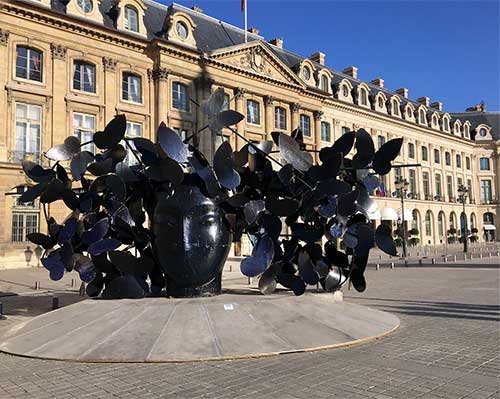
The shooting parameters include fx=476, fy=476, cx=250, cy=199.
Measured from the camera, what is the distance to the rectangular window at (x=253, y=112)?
43656mm

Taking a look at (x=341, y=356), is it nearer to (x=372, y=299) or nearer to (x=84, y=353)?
(x=84, y=353)

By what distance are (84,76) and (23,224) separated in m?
11.2

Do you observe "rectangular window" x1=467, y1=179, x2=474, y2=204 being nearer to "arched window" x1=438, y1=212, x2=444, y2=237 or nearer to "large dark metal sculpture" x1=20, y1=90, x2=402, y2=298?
"arched window" x1=438, y1=212, x2=444, y2=237

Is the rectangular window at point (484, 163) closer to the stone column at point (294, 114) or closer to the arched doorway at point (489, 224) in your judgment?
the arched doorway at point (489, 224)

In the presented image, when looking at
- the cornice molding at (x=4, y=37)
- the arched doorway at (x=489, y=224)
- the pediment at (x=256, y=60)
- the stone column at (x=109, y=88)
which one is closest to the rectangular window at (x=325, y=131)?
the pediment at (x=256, y=60)

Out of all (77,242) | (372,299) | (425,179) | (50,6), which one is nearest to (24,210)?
(50,6)

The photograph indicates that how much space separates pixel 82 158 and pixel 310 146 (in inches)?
1566

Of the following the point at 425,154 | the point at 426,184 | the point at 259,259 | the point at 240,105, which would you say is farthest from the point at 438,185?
the point at 259,259

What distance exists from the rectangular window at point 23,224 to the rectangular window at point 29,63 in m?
8.82

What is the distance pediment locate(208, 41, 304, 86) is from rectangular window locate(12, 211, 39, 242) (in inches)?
750

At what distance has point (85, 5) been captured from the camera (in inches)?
1315

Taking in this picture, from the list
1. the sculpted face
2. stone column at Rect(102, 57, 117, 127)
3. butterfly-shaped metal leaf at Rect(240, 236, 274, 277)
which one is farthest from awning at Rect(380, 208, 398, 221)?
the sculpted face

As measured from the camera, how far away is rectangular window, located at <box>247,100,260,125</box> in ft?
143

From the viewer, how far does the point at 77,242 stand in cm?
1076
